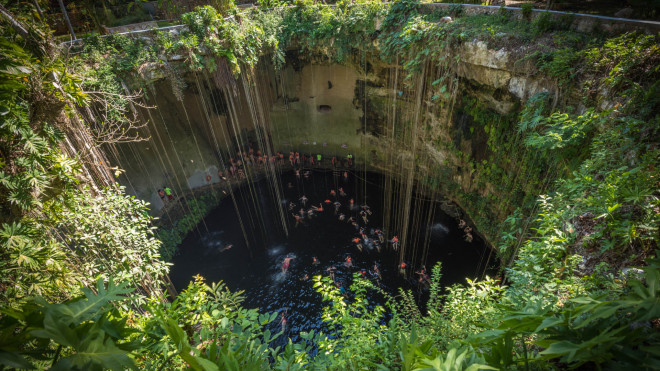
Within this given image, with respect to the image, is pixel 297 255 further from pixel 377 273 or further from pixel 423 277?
pixel 423 277

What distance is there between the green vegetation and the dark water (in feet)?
7.96

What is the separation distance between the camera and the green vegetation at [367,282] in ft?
3.93

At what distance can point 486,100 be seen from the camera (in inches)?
298

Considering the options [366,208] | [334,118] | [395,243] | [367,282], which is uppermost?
[367,282]

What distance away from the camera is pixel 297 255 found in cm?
892

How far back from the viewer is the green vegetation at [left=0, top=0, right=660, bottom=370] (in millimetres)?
1197

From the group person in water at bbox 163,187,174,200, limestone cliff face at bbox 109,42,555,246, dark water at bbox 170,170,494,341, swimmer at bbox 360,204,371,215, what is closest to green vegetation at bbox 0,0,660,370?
limestone cliff face at bbox 109,42,555,246

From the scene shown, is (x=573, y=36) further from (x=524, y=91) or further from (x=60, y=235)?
(x=60, y=235)

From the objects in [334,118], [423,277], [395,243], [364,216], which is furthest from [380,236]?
[334,118]

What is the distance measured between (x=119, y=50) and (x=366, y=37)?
6688 mm

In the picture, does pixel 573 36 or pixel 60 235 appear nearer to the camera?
pixel 60 235

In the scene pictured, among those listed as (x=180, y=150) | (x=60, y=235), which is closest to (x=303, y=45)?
(x=180, y=150)

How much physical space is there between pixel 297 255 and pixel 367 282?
5660 millimetres

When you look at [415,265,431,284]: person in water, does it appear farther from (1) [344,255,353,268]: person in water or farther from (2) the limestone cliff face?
(2) the limestone cliff face
